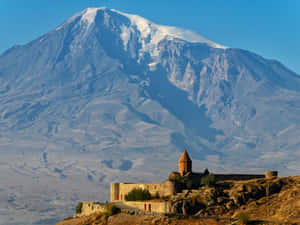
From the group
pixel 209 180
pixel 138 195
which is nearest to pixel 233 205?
pixel 209 180

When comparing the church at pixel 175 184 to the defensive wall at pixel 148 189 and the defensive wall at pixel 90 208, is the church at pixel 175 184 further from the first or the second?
the defensive wall at pixel 90 208

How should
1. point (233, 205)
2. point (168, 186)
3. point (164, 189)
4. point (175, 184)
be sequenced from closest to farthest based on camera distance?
point (233, 205) → point (175, 184) → point (168, 186) → point (164, 189)

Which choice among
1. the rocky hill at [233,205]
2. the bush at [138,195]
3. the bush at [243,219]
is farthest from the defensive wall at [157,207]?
the bush at [243,219]

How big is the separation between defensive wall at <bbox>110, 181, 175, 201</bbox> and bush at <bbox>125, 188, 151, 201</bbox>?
2.25 ft

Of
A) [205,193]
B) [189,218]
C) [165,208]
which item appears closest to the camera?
[189,218]

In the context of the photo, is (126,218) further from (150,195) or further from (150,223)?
(150,195)

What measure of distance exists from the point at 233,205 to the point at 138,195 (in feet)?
51.1

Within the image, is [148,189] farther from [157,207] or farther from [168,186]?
[157,207]

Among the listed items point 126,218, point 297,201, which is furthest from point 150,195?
point 297,201

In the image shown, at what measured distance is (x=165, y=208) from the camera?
7875 cm

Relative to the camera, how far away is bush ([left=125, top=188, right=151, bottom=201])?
90.5m

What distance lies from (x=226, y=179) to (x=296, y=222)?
89.9ft

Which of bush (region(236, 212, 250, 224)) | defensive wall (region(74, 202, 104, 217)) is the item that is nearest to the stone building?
Result: defensive wall (region(74, 202, 104, 217))

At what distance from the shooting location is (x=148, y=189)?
92.4m
